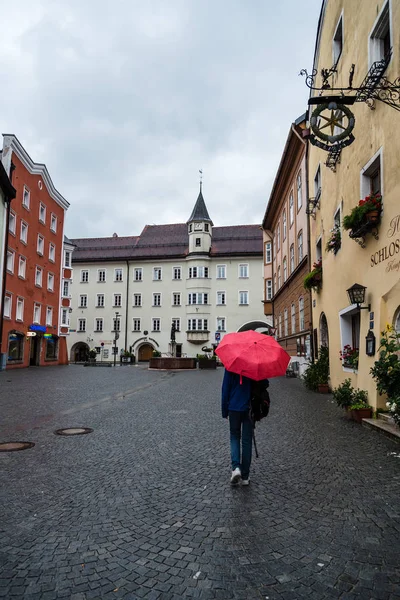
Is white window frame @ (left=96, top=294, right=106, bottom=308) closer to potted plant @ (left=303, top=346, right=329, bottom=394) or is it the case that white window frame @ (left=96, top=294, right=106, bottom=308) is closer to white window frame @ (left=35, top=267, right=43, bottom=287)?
white window frame @ (left=35, top=267, right=43, bottom=287)

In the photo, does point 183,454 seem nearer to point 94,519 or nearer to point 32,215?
point 94,519

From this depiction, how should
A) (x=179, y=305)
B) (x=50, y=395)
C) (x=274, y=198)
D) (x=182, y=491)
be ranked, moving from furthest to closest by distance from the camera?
(x=179, y=305), (x=274, y=198), (x=50, y=395), (x=182, y=491)

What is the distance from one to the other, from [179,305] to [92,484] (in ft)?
179

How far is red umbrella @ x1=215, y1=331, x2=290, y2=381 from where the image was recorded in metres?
4.84

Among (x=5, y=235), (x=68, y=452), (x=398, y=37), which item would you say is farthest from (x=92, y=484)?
(x=5, y=235)

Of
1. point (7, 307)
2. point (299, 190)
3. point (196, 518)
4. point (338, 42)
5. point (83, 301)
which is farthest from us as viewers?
point (83, 301)

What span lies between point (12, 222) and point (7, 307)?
6.62 meters

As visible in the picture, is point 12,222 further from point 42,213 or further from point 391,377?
point 391,377

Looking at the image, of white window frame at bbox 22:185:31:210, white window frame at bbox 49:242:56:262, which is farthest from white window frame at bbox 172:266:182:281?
white window frame at bbox 22:185:31:210

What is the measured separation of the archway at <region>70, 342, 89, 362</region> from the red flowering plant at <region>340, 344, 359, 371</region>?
52849 mm

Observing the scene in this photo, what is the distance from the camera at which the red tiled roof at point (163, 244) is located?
2388 inches

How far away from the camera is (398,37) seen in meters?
9.13

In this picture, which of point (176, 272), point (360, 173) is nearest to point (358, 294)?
point (360, 173)

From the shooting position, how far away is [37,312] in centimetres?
3938
